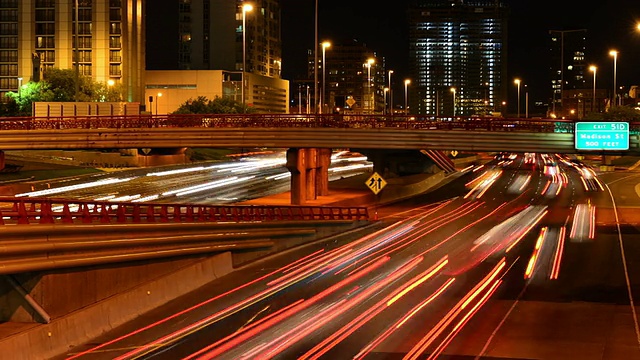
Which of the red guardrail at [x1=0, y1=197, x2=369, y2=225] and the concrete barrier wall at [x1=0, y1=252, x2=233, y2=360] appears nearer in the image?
the concrete barrier wall at [x1=0, y1=252, x2=233, y2=360]

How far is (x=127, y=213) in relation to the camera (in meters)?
25.6

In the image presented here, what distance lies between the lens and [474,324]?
2094 centimetres

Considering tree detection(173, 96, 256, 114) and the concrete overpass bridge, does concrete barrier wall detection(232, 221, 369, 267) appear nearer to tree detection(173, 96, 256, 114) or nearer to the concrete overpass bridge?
the concrete overpass bridge

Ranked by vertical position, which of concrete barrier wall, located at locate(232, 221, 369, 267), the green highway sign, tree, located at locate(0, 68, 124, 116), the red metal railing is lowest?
concrete barrier wall, located at locate(232, 221, 369, 267)

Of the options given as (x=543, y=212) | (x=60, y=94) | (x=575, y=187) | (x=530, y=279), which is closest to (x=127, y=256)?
(x=530, y=279)

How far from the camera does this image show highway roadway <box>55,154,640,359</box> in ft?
59.6

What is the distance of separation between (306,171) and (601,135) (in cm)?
2006

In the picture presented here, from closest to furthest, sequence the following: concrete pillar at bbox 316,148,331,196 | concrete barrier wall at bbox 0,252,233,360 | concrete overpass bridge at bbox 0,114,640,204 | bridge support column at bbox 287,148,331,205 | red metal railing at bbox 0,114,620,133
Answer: concrete barrier wall at bbox 0,252,233,360
concrete overpass bridge at bbox 0,114,640,204
red metal railing at bbox 0,114,620,133
bridge support column at bbox 287,148,331,205
concrete pillar at bbox 316,148,331,196

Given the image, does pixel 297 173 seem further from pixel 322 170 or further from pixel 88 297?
pixel 88 297

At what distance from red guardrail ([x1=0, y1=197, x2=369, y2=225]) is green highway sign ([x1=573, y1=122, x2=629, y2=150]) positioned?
12466 millimetres

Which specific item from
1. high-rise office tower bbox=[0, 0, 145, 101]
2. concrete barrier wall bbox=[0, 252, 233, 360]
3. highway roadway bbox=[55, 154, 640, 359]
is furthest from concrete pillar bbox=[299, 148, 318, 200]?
high-rise office tower bbox=[0, 0, 145, 101]

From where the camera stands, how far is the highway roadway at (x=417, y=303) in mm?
18172

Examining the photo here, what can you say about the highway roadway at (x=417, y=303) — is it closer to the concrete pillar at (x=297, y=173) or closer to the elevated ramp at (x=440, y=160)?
the concrete pillar at (x=297, y=173)

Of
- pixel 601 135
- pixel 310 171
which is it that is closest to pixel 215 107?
pixel 310 171
